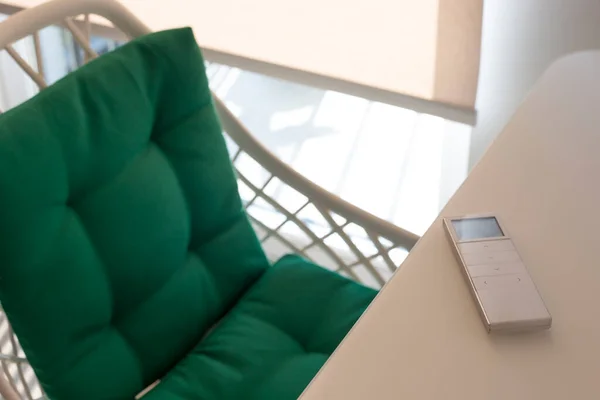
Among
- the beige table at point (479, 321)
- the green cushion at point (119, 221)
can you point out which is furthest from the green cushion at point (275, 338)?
the beige table at point (479, 321)

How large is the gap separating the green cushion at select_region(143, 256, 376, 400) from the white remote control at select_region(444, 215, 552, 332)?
1.21 feet

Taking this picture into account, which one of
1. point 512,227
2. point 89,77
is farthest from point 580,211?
point 89,77

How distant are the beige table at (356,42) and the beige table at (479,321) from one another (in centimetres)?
45

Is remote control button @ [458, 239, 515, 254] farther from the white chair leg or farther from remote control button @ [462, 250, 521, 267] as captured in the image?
the white chair leg

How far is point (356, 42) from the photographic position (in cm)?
125

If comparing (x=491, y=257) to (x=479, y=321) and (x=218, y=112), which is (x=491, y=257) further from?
(x=218, y=112)

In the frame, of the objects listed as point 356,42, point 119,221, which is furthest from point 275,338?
point 356,42

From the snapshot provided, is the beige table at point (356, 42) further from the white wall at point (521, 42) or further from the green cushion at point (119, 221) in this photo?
the green cushion at point (119, 221)

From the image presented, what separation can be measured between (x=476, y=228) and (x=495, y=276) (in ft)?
0.22

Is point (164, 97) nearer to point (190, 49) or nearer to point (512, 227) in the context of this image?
point (190, 49)

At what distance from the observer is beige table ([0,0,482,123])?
3.92 feet

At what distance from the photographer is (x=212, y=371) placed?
3.04 feet

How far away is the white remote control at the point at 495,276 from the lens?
1.84 feet

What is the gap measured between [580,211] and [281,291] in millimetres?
507
